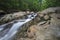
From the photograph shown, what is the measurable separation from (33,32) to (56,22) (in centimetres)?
188

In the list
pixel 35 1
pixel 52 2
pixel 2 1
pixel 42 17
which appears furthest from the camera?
pixel 35 1

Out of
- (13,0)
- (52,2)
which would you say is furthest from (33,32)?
(13,0)

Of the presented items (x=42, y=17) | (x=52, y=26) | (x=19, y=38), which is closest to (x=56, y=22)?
(x=52, y=26)

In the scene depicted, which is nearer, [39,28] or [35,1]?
[39,28]

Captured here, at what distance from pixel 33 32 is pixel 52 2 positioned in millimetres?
8148

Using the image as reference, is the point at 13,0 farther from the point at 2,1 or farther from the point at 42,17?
the point at 42,17

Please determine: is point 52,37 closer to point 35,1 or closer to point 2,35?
→ point 2,35

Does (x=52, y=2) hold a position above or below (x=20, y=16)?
above

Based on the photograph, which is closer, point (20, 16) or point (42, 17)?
point (42, 17)

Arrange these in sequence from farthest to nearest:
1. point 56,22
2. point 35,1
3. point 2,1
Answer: point 35,1
point 2,1
point 56,22

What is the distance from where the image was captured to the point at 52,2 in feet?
60.6

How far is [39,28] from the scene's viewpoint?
37.4 feet

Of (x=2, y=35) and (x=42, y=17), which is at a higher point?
(x=42, y=17)

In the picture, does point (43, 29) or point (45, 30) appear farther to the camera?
point (43, 29)
